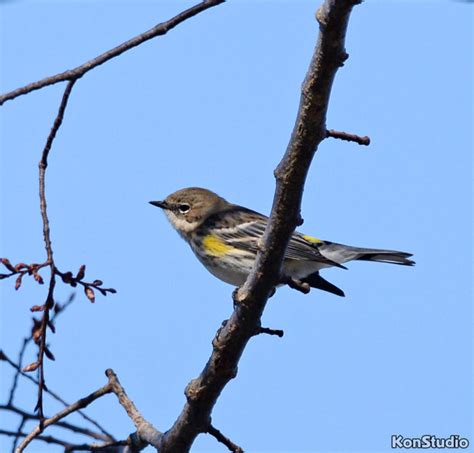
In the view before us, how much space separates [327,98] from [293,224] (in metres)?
0.87

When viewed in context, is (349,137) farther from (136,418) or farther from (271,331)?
(136,418)

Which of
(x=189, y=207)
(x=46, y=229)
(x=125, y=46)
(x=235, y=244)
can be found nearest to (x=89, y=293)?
(x=46, y=229)

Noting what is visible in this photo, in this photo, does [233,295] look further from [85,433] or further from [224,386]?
[85,433]

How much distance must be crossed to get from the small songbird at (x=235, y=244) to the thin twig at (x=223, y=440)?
114 inches

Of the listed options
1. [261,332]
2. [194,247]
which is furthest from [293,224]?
[194,247]

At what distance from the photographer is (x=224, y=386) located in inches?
225

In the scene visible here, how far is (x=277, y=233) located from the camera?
15.6ft

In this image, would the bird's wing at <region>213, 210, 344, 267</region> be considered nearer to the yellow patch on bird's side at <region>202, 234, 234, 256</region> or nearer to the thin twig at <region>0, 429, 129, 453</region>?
the yellow patch on bird's side at <region>202, 234, 234, 256</region>

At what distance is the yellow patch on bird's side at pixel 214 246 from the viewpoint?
9.58 metres

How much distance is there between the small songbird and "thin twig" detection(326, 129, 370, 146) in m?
4.20

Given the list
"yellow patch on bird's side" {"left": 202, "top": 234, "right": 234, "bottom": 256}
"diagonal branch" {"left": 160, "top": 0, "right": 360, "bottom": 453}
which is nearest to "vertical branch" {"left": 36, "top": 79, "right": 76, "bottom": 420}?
"diagonal branch" {"left": 160, "top": 0, "right": 360, "bottom": 453}

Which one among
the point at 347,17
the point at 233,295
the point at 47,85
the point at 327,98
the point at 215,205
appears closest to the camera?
the point at 347,17

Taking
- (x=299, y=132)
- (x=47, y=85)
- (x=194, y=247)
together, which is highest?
(x=194, y=247)

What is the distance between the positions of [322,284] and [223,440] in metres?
3.76
